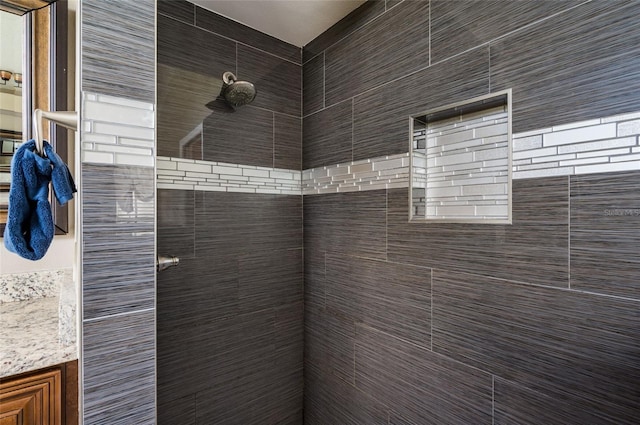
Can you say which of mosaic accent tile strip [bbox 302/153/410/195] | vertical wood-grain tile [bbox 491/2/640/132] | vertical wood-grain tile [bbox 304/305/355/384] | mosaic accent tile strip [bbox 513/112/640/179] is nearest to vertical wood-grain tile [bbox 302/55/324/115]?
mosaic accent tile strip [bbox 302/153/410/195]

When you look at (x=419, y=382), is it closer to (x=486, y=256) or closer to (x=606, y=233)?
(x=486, y=256)

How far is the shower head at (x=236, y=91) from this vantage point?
4.84 ft

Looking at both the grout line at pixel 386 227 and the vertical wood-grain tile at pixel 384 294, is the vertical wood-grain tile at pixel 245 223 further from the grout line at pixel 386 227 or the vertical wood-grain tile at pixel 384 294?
the grout line at pixel 386 227

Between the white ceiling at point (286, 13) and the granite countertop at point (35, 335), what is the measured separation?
150 cm

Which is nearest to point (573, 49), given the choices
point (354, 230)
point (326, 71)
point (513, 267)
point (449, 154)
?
point (449, 154)

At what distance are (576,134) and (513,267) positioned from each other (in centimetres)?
43

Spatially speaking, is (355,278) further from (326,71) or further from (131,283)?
(326,71)

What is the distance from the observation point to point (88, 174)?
0.78 meters

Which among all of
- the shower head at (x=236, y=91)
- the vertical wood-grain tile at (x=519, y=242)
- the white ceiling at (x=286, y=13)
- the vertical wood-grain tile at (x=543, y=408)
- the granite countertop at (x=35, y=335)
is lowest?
the vertical wood-grain tile at (x=543, y=408)

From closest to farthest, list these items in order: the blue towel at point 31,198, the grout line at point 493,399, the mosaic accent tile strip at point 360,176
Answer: the blue towel at point 31,198
the grout line at point 493,399
the mosaic accent tile strip at point 360,176

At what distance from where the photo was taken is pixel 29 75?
3.76ft

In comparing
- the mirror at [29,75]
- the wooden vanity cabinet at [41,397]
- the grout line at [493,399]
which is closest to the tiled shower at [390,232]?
the grout line at [493,399]

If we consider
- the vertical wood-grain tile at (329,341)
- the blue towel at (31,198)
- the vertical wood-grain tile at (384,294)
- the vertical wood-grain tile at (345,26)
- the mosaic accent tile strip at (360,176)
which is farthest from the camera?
the vertical wood-grain tile at (329,341)

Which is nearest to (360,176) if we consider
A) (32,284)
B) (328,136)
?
(328,136)
